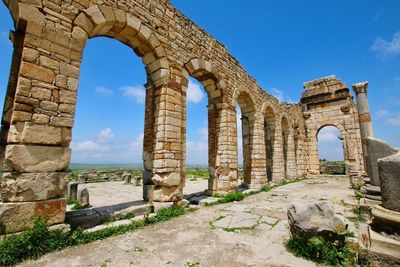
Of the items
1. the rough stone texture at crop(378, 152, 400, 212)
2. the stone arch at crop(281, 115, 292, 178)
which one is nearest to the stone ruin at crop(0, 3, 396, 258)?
the stone arch at crop(281, 115, 292, 178)

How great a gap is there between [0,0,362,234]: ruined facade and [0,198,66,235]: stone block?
0.04 ft

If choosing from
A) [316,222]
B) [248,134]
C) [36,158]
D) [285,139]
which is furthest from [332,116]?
[36,158]

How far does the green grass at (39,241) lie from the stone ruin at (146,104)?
210mm

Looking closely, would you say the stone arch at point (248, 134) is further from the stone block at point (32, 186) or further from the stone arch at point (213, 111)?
the stone block at point (32, 186)

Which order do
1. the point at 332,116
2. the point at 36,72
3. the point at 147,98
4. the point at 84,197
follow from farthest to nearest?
1. the point at 332,116
2. the point at 84,197
3. the point at 147,98
4. the point at 36,72

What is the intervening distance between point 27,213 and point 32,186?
1.30ft

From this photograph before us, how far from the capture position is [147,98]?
6320 millimetres

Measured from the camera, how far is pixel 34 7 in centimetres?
363

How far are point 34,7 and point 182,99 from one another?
12.6 feet

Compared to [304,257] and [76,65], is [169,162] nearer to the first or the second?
[76,65]

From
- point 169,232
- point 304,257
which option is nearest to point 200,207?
point 169,232

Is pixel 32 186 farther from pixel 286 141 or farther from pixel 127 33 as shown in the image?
pixel 286 141

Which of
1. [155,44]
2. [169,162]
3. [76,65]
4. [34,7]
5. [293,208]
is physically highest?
[155,44]

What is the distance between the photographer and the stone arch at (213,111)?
7.76m
